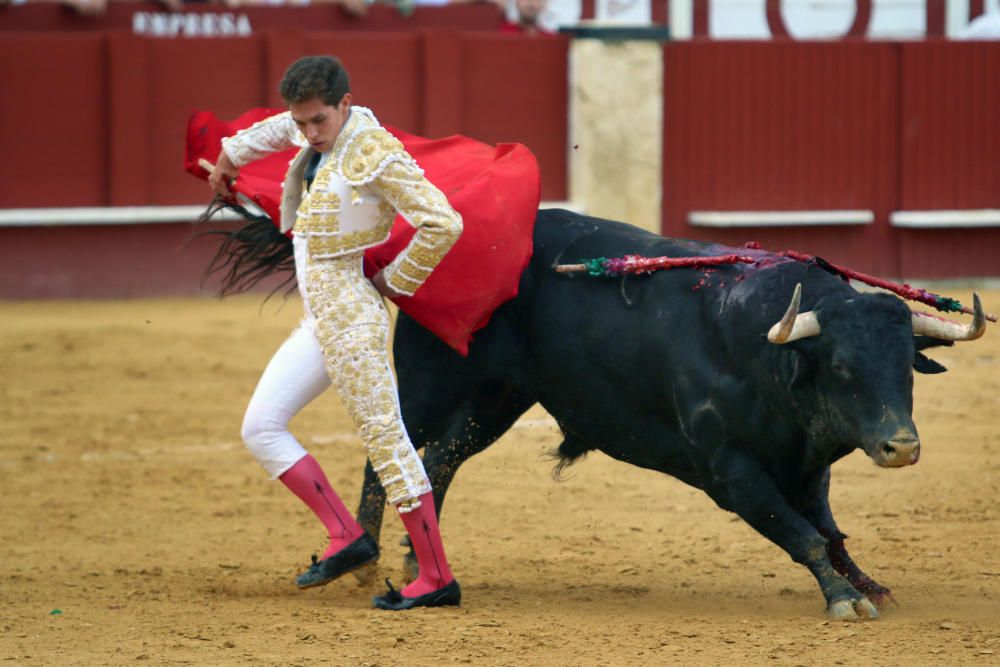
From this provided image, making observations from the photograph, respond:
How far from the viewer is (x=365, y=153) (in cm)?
357

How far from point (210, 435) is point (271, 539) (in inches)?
59.3

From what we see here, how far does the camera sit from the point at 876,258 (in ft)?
33.1

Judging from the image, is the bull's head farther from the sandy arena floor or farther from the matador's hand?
the matador's hand

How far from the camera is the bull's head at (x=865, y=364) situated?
10.9ft

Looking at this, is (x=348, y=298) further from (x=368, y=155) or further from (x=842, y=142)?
(x=842, y=142)

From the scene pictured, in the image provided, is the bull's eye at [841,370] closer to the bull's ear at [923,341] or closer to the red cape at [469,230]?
the bull's ear at [923,341]

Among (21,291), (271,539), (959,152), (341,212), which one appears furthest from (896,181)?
(341,212)

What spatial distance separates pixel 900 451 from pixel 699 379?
1.85ft

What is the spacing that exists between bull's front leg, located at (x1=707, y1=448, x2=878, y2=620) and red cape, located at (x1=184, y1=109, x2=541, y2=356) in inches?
26.3

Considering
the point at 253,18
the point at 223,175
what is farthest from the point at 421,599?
the point at 253,18

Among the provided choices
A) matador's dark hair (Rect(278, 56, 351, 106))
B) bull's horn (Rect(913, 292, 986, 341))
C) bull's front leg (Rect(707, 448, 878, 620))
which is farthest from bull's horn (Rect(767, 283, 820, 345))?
matador's dark hair (Rect(278, 56, 351, 106))

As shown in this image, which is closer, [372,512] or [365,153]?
[365,153]

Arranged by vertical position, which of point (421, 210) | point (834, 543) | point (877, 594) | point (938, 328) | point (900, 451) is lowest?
point (877, 594)

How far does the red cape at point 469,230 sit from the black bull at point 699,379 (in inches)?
4.5
